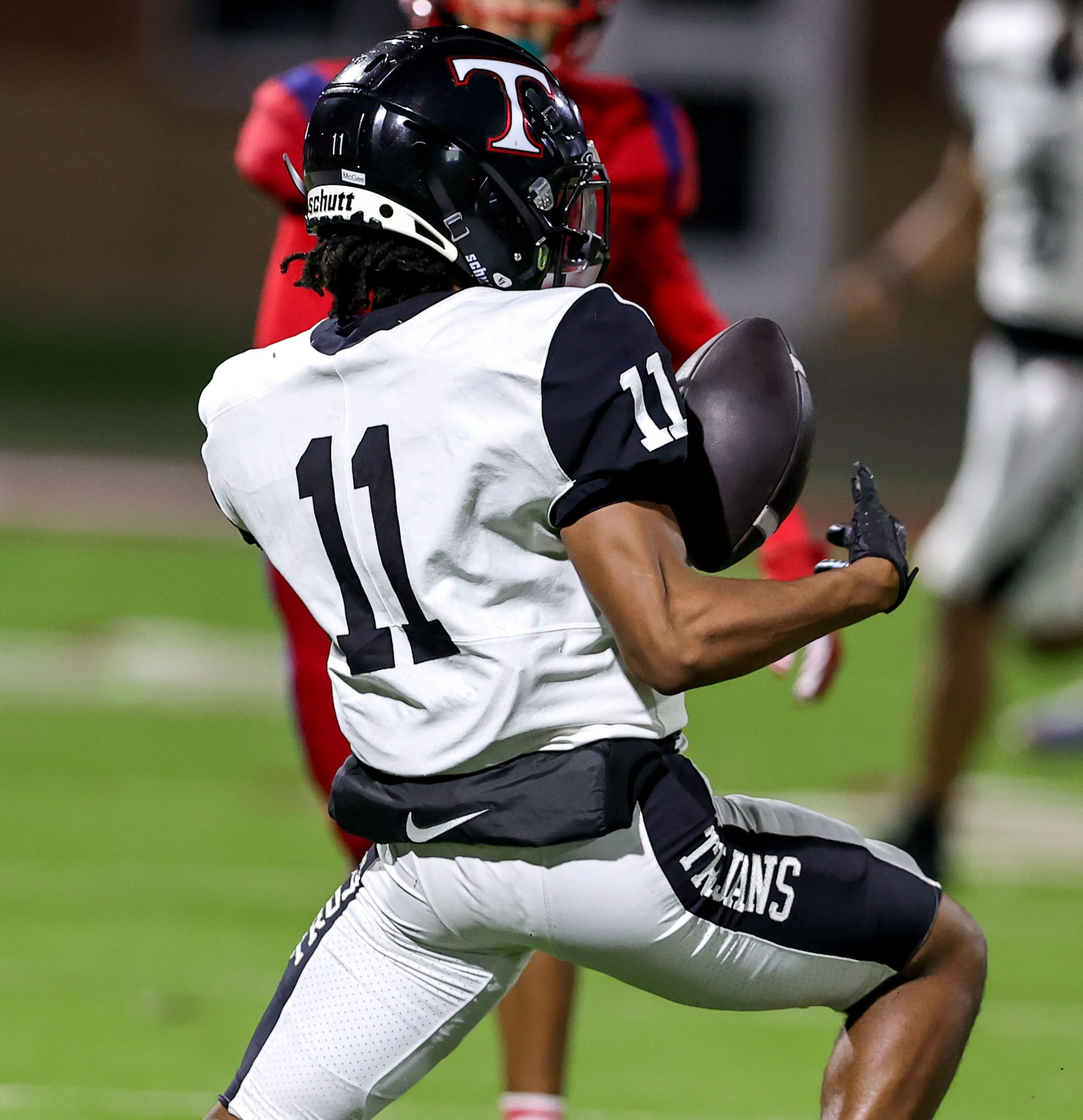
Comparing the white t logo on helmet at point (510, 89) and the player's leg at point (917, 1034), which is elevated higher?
the white t logo on helmet at point (510, 89)

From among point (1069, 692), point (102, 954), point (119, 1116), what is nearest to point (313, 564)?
point (119, 1116)

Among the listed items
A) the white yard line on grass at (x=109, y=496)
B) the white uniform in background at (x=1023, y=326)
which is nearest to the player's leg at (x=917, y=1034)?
the white uniform in background at (x=1023, y=326)

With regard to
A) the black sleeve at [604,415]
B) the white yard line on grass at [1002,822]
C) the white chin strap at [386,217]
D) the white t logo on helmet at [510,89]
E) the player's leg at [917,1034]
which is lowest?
the white yard line on grass at [1002,822]

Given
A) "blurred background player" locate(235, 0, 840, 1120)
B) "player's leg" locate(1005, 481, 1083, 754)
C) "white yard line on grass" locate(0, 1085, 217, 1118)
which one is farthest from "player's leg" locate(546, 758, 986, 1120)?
"player's leg" locate(1005, 481, 1083, 754)

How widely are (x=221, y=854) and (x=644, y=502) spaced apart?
327 centimetres

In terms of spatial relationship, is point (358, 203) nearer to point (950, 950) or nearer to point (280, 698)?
point (950, 950)

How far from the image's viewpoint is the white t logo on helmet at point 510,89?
8.39 feet

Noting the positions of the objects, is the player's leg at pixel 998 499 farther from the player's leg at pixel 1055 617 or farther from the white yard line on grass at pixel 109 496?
the white yard line on grass at pixel 109 496

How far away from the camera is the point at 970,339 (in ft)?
55.5

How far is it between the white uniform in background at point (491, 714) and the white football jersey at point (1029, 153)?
3.64m

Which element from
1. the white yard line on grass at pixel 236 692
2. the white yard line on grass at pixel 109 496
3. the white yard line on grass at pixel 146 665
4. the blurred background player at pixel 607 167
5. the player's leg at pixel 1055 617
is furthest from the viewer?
the white yard line on grass at pixel 109 496

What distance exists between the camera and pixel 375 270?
2.56 m

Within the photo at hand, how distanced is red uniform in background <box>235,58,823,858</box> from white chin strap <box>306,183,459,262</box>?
935 mm

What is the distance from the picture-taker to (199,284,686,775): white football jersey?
7.74 ft
